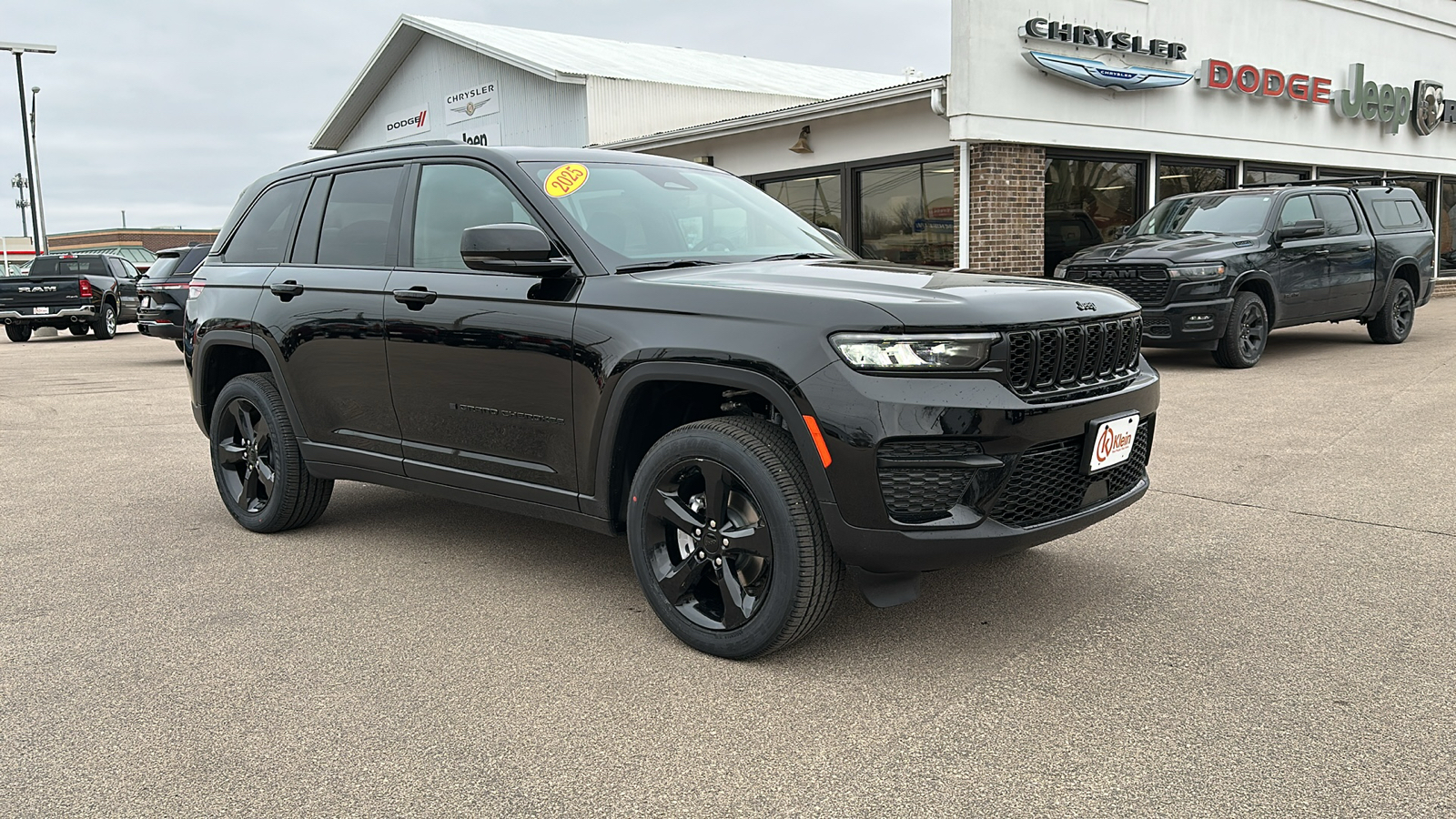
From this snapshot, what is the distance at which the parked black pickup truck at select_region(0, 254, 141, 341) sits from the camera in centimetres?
2198

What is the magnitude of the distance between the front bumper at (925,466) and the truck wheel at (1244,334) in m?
8.45

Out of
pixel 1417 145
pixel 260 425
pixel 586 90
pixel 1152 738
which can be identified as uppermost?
pixel 586 90

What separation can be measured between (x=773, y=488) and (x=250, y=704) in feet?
5.54

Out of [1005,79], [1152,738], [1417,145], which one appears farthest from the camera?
[1417,145]

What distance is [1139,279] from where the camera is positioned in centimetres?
1107

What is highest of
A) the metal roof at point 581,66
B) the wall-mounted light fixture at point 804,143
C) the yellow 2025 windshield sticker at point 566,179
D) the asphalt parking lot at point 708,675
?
the metal roof at point 581,66

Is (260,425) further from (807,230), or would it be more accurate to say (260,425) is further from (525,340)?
(807,230)

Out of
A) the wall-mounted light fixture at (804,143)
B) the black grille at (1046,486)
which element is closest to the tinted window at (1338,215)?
the wall-mounted light fixture at (804,143)

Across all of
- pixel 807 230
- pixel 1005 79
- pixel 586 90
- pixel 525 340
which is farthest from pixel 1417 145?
pixel 525 340

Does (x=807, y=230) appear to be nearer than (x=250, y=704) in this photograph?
No

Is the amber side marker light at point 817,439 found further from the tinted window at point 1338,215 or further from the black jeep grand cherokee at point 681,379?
the tinted window at point 1338,215

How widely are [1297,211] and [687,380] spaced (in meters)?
10.3

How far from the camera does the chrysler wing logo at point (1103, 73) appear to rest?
48.9 ft

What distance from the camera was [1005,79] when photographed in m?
14.7
